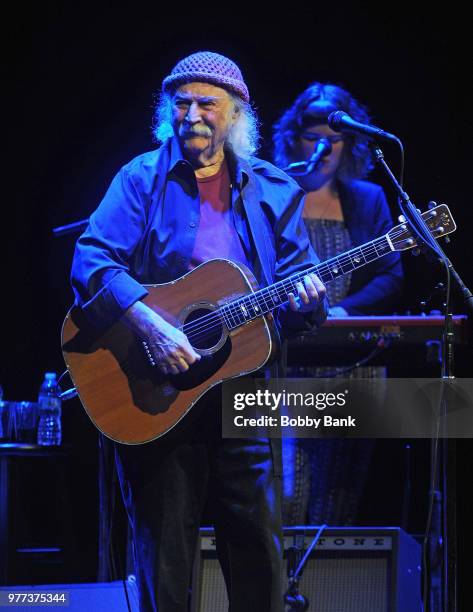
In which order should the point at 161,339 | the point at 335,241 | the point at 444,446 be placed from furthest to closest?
the point at 335,241, the point at 444,446, the point at 161,339

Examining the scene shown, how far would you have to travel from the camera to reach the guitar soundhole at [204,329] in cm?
268

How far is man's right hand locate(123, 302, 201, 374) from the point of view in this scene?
8.42 ft

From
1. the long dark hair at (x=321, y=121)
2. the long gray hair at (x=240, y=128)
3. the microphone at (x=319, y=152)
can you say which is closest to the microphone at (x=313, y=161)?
the microphone at (x=319, y=152)

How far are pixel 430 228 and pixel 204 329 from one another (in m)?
0.76

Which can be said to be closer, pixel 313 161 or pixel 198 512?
pixel 198 512

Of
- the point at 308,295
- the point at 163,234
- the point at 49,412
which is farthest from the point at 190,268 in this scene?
the point at 49,412

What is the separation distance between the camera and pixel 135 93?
4141 millimetres

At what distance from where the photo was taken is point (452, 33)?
4211mm

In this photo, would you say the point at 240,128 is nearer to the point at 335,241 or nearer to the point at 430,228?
the point at 430,228

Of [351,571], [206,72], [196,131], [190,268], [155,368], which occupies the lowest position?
[351,571]

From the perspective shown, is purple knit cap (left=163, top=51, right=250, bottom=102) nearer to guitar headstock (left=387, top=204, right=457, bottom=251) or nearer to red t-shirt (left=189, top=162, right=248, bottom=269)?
red t-shirt (left=189, top=162, right=248, bottom=269)

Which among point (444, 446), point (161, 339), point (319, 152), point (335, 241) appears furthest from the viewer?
point (335, 241)

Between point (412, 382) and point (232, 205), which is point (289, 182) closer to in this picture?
point (232, 205)

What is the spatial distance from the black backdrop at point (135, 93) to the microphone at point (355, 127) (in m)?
1.49
